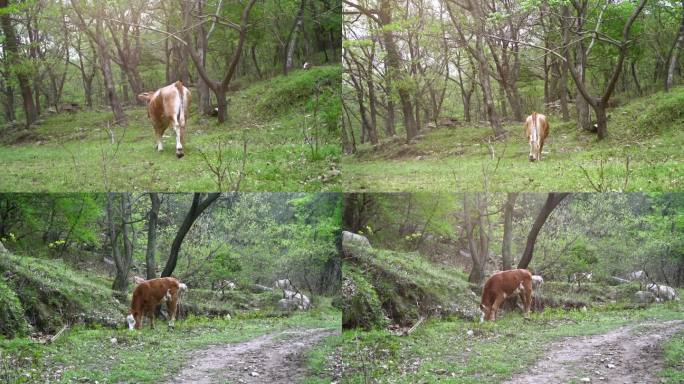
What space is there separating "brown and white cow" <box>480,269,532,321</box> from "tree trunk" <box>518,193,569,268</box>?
118 millimetres

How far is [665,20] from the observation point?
6.19m

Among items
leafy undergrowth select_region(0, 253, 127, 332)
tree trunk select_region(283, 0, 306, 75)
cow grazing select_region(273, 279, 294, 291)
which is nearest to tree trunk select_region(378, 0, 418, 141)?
tree trunk select_region(283, 0, 306, 75)

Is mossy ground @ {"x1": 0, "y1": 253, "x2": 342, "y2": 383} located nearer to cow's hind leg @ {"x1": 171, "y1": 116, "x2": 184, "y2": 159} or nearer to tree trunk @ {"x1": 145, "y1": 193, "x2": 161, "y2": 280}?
tree trunk @ {"x1": 145, "y1": 193, "x2": 161, "y2": 280}

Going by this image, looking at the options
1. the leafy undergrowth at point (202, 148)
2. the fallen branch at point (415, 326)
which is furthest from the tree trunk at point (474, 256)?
the leafy undergrowth at point (202, 148)

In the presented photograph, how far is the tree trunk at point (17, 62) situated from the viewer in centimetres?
662

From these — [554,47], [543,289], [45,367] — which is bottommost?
[45,367]

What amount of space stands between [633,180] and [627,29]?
1386 millimetres

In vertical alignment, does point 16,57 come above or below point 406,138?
above

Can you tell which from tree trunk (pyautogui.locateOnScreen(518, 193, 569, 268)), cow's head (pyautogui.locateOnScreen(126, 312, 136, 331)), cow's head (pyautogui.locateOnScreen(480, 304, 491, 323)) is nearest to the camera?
tree trunk (pyautogui.locateOnScreen(518, 193, 569, 268))

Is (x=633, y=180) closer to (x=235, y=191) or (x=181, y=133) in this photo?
(x=235, y=191)

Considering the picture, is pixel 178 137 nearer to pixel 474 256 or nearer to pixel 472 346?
pixel 474 256

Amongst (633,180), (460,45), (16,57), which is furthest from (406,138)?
(16,57)

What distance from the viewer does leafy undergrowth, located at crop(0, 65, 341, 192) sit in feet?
20.6

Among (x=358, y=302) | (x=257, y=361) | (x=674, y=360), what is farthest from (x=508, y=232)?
(x=257, y=361)
